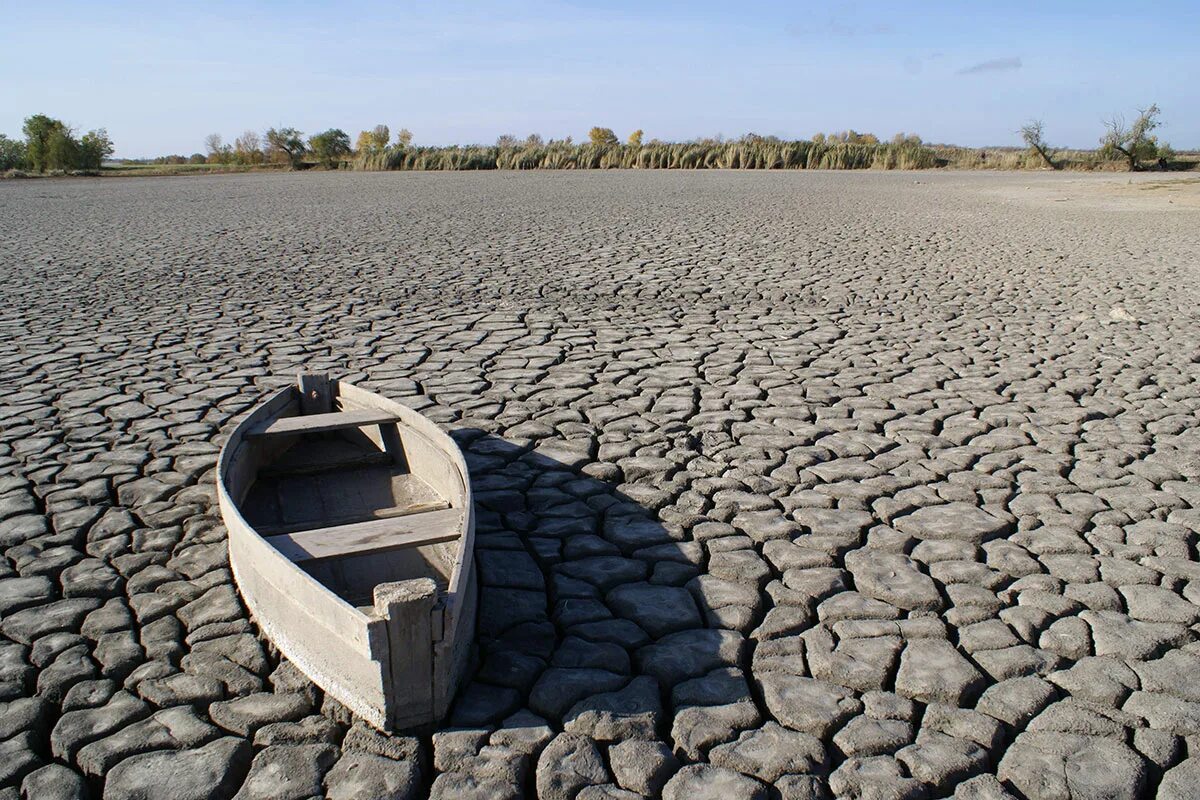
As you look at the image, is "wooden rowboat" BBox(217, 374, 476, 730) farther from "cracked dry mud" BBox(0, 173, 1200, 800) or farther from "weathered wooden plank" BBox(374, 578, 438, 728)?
"cracked dry mud" BBox(0, 173, 1200, 800)

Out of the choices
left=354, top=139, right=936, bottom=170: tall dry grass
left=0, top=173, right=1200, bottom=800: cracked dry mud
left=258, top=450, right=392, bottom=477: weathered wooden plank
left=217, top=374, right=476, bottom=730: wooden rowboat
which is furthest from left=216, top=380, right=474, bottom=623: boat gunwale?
left=354, top=139, right=936, bottom=170: tall dry grass

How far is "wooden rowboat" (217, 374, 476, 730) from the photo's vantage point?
2.32m

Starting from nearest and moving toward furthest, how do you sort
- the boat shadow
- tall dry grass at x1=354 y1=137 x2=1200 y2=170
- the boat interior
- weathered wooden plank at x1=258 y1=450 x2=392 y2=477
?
1. the boat shadow
2. the boat interior
3. weathered wooden plank at x1=258 y1=450 x2=392 y2=477
4. tall dry grass at x1=354 y1=137 x2=1200 y2=170

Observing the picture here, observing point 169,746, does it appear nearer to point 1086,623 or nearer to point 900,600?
point 900,600

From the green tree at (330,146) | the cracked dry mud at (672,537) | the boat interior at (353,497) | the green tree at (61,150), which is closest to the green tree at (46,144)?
the green tree at (61,150)

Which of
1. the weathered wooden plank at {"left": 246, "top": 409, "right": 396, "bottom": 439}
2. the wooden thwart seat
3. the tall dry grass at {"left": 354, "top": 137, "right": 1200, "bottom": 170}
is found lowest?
the wooden thwart seat

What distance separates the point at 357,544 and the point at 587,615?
0.80 meters

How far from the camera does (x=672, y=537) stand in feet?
11.9

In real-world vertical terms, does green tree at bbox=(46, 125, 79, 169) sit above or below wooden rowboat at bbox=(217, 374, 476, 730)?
above

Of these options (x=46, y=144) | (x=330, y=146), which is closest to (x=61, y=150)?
(x=46, y=144)

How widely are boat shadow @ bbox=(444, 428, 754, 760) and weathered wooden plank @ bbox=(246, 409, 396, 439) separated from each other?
1.70 ft

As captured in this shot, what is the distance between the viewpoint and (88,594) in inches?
123

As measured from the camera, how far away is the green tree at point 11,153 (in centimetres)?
3894

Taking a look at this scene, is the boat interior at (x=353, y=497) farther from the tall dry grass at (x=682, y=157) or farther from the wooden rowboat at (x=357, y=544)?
the tall dry grass at (x=682, y=157)
